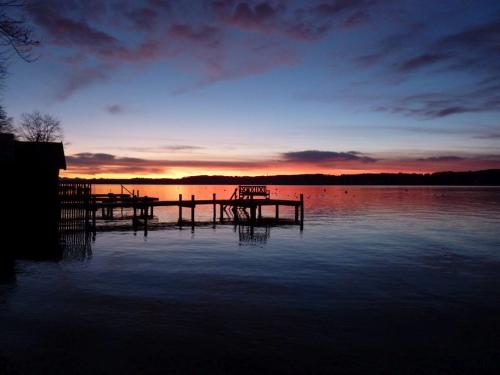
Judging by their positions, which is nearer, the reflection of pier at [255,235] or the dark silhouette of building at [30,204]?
the dark silhouette of building at [30,204]

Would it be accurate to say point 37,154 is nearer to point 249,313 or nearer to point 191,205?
point 191,205

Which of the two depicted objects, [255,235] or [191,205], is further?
[191,205]

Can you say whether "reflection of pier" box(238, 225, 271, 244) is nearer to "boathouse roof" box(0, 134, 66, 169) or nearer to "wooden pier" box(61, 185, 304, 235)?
"wooden pier" box(61, 185, 304, 235)

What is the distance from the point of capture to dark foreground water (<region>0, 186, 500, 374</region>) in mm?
9273

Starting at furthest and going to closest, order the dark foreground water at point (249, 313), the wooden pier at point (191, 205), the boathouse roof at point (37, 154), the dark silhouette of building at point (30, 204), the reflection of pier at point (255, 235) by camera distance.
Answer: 1. the wooden pier at point (191, 205)
2. the reflection of pier at point (255, 235)
3. the boathouse roof at point (37, 154)
4. the dark silhouette of building at point (30, 204)
5. the dark foreground water at point (249, 313)

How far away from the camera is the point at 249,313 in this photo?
12758 millimetres

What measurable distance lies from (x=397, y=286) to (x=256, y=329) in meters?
7.93

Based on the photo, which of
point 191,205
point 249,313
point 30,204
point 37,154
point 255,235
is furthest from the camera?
point 191,205

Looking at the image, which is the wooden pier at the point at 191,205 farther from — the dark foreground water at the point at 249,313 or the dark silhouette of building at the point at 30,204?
the dark foreground water at the point at 249,313

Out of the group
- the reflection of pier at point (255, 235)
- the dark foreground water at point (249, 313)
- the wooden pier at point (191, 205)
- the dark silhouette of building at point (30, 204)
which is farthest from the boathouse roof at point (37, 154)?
the reflection of pier at point (255, 235)

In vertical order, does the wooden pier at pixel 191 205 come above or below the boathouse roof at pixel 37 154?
below

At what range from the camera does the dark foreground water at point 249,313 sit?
30.4 feet

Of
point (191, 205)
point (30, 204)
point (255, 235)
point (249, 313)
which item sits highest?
point (30, 204)

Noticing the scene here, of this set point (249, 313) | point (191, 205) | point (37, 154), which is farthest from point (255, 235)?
point (249, 313)
